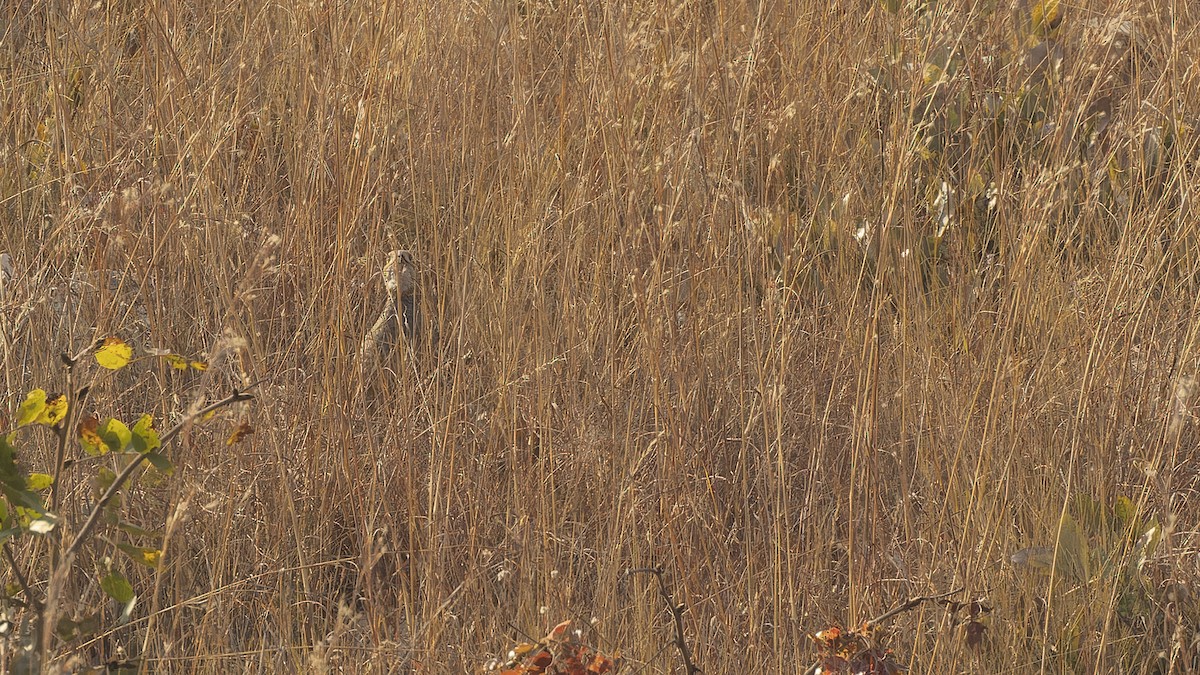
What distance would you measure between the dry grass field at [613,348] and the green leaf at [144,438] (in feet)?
0.36

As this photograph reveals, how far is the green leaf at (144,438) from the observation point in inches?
40.0

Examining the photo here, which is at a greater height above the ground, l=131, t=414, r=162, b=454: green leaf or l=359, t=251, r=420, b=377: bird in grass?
l=131, t=414, r=162, b=454: green leaf

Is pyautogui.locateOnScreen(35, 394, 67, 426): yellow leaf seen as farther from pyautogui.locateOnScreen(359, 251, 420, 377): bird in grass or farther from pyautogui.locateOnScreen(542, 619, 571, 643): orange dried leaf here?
pyautogui.locateOnScreen(359, 251, 420, 377): bird in grass

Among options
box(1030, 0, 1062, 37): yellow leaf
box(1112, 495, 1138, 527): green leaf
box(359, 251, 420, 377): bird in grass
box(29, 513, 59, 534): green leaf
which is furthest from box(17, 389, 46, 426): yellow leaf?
box(1030, 0, 1062, 37): yellow leaf

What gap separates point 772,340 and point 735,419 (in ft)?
0.73

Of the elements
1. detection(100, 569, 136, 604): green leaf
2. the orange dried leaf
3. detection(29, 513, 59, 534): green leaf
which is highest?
detection(29, 513, 59, 534): green leaf

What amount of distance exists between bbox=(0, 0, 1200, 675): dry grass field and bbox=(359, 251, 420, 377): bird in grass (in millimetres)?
28

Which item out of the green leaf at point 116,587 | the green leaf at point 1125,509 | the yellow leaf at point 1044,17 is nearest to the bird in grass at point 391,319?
the green leaf at point 116,587

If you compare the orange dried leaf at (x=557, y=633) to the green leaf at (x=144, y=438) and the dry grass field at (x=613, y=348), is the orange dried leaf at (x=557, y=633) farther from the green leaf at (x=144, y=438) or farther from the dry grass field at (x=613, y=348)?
the green leaf at (x=144, y=438)

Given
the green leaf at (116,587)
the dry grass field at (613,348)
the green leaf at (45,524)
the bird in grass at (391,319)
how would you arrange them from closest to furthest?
1. the green leaf at (45,524)
2. the green leaf at (116,587)
3. the dry grass field at (613,348)
4. the bird in grass at (391,319)

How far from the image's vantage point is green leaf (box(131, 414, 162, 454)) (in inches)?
40.0

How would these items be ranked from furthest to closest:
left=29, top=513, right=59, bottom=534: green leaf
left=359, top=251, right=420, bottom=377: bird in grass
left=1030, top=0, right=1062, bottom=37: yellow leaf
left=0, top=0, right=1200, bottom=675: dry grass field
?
1. left=1030, top=0, right=1062, bottom=37: yellow leaf
2. left=359, top=251, right=420, bottom=377: bird in grass
3. left=0, top=0, right=1200, bottom=675: dry grass field
4. left=29, top=513, right=59, bottom=534: green leaf

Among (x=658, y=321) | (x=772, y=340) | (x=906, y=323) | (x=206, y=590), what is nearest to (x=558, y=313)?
(x=658, y=321)

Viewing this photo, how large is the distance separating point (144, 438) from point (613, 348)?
2.62 feet
